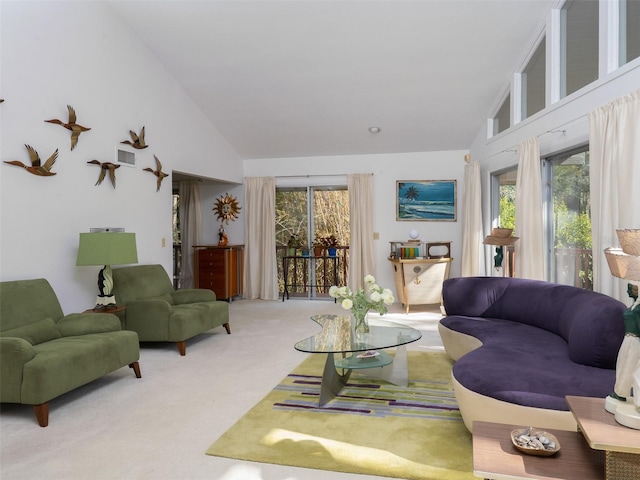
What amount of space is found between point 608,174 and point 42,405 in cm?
402

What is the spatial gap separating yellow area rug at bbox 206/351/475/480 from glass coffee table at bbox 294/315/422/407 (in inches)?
3.3

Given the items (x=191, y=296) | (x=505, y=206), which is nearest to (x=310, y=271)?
(x=191, y=296)

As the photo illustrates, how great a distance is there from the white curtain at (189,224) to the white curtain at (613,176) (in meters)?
6.52

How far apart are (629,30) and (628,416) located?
2752mm

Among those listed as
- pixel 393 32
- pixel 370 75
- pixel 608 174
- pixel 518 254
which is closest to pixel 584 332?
pixel 608 174

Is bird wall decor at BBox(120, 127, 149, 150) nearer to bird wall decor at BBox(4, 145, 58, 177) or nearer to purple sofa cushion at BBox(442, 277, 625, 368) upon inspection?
bird wall decor at BBox(4, 145, 58, 177)

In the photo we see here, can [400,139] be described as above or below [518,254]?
above

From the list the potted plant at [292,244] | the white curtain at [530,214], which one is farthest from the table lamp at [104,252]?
the potted plant at [292,244]

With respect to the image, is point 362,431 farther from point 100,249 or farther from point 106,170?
point 106,170

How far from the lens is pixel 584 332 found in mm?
3006

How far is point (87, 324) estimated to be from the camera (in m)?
4.05

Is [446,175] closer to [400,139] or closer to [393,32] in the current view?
[400,139]

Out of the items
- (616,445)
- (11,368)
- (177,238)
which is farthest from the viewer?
(177,238)

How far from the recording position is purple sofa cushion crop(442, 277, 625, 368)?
9.57ft
